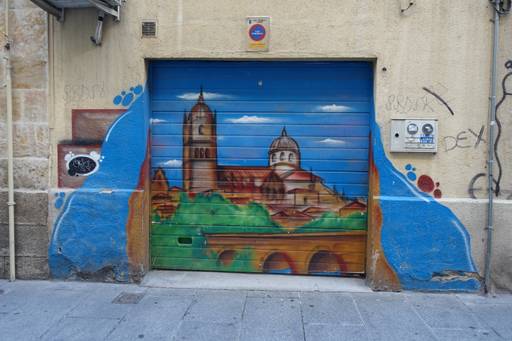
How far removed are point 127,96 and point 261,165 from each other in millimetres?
1847

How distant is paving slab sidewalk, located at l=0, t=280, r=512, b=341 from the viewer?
377 cm

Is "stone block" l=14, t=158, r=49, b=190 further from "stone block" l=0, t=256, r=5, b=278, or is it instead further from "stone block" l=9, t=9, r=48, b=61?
"stone block" l=9, t=9, r=48, b=61

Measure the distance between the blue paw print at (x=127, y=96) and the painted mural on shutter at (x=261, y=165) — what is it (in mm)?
264

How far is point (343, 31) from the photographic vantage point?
4.66m

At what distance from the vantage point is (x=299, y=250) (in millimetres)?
5102

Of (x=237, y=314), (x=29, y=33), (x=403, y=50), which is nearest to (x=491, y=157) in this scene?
(x=403, y=50)

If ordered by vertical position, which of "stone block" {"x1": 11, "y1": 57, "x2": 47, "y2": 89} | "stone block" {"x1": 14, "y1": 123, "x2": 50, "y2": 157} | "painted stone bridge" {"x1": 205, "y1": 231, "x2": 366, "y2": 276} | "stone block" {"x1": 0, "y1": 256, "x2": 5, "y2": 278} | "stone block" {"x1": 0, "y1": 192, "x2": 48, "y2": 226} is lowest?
"stone block" {"x1": 0, "y1": 256, "x2": 5, "y2": 278}

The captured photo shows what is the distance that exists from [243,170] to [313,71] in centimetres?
151

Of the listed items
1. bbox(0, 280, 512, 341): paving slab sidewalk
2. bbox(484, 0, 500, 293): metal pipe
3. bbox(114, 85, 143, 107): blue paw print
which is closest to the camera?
bbox(0, 280, 512, 341): paving slab sidewalk

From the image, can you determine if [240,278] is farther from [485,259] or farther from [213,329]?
[485,259]

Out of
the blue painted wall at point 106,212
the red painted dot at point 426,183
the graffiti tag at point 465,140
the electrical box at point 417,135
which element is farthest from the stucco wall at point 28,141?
the graffiti tag at point 465,140

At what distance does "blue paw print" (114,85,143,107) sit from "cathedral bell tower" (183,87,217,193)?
2.11 ft

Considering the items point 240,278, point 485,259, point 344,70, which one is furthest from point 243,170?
point 485,259

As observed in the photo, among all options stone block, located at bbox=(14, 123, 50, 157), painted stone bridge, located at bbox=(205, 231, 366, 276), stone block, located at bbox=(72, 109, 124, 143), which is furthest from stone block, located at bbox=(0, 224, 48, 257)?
painted stone bridge, located at bbox=(205, 231, 366, 276)
